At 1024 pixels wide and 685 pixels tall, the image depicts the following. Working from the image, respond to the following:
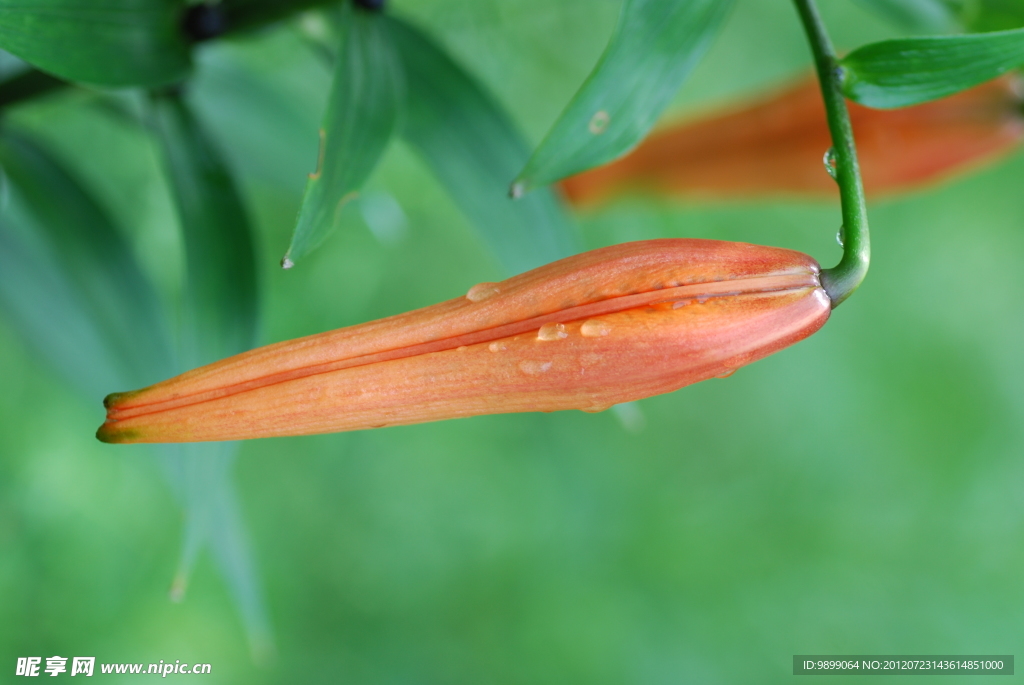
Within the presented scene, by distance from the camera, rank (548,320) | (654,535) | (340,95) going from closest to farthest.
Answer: (548,320) < (340,95) < (654,535)

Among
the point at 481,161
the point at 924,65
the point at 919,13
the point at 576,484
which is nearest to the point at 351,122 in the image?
the point at 481,161

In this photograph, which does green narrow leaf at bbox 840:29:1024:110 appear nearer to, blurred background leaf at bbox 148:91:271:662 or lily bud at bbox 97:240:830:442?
lily bud at bbox 97:240:830:442

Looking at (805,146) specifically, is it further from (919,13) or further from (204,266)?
(204,266)

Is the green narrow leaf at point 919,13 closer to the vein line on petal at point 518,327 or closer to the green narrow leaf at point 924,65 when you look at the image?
the green narrow leaf at point 924,65

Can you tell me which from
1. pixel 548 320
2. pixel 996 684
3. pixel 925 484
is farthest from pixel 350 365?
pixel 996 684

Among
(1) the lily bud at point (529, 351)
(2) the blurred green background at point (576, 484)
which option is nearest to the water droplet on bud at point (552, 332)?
(1) the lily bud at point (529, 351)

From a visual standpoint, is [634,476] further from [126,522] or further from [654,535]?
[126,522]

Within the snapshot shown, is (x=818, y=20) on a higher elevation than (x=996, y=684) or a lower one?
higher
